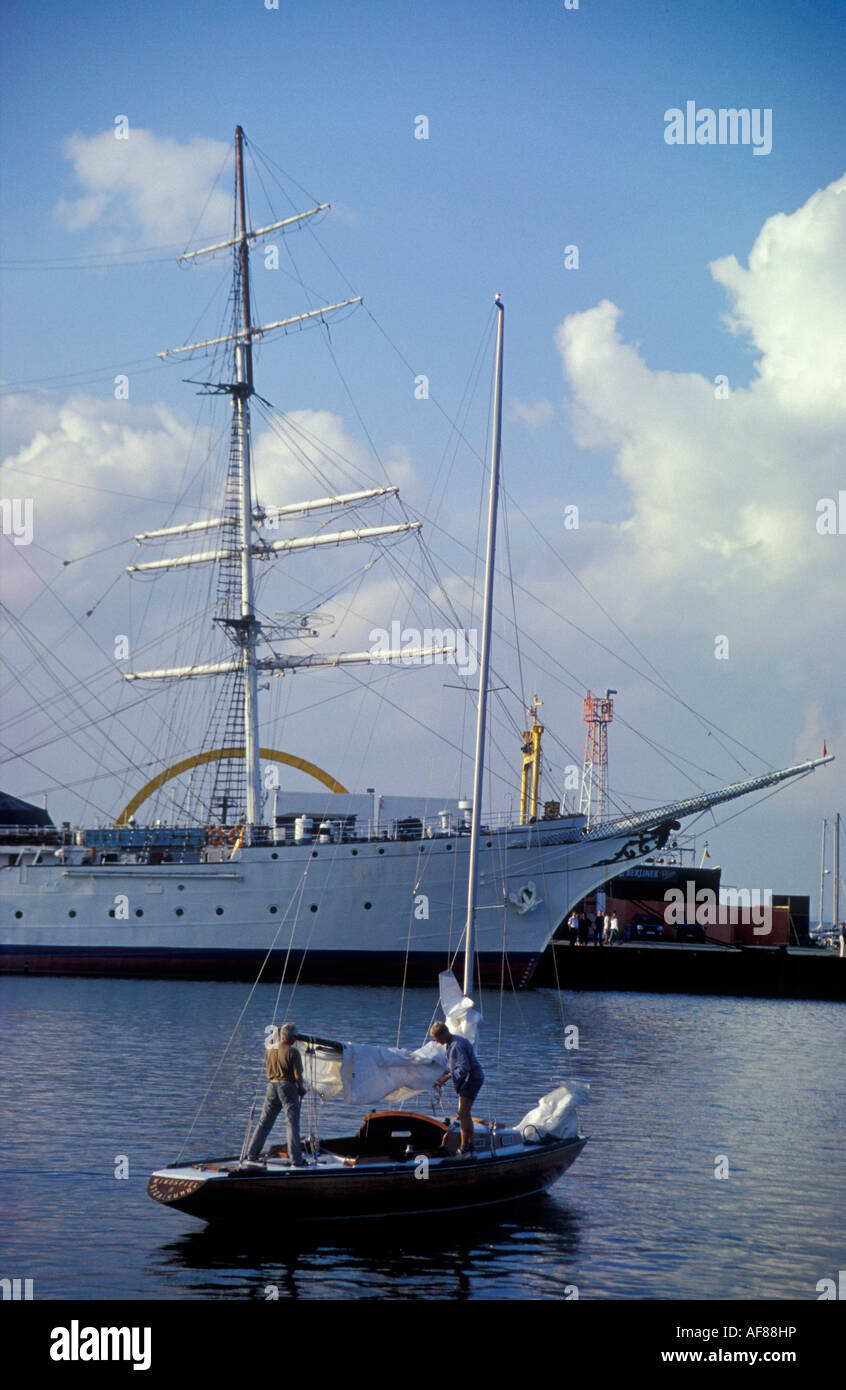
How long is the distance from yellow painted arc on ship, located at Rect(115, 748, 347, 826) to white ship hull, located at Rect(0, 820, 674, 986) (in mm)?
6783

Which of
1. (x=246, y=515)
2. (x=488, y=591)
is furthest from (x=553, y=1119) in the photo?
(x=246, y=515)

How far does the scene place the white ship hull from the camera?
4612 cm

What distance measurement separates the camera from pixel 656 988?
51.1 meters

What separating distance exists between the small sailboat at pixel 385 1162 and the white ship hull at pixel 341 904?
2702cm

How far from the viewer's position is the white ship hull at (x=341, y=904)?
46.1 m

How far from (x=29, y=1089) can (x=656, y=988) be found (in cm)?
3229

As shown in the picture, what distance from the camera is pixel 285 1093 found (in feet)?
48.6

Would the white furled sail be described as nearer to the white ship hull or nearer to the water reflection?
the water reflection

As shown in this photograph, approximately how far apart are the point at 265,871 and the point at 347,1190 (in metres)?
33.2

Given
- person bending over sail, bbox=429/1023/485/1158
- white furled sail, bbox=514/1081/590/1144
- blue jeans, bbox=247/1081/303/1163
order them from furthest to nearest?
1. white furled sail, bbox=514/1081/590/1144
2. person bending over sail, bbox=429/1023/485/1158
3. blue jeans, bbox=247/1081/303/1163

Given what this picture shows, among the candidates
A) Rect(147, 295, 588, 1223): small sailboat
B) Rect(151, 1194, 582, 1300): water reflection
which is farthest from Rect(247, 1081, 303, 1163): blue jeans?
Rect(151, 1194, 582, 1300): water reflection

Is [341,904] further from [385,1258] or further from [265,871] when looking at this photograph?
[385,1258]

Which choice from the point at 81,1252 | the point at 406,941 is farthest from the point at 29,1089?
the point at 406,941
